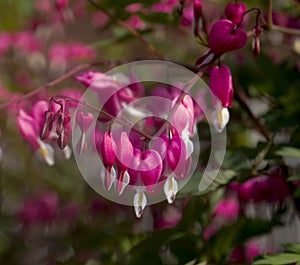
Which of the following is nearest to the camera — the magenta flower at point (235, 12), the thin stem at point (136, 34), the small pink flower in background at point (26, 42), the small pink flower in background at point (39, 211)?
the magenta flower at point (235, 12)

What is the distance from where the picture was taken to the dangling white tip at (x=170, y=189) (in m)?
0.88

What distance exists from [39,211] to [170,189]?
1.10 metres

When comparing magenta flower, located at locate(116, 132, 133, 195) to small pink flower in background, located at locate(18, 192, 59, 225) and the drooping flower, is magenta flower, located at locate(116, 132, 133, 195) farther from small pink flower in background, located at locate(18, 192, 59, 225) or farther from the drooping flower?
small pink flower in background, located at locate(18, 192, 59, 225)

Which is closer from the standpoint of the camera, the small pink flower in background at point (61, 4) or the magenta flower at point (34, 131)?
the magenta flower at point (34, 131)

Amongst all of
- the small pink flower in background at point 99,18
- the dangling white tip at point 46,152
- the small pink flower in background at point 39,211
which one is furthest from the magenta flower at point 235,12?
the small pink flower in background at point 99,18

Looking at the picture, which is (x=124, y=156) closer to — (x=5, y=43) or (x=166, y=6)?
(x=166, y=6)

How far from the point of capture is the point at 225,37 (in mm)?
943

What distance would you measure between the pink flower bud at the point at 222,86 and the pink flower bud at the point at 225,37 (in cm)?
4

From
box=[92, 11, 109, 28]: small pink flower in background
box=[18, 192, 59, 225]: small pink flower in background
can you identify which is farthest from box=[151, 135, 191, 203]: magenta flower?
box=[92, 11, 109, 28]: small pink flower in background

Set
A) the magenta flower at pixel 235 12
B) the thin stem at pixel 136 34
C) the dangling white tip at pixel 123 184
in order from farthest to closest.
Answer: the thin stem at pixel 136 34
the magenta flower at pixel 235 12
the dangling white tip at pixel 123 184

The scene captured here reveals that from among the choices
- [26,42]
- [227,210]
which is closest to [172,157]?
[227,210]

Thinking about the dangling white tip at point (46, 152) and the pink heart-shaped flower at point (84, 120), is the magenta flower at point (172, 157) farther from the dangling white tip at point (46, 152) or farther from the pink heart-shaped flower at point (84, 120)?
the dangling white tip at point (46, 152)

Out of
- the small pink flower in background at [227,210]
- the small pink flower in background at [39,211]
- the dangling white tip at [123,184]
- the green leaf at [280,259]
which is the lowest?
the small pink flower in background at [39,211]

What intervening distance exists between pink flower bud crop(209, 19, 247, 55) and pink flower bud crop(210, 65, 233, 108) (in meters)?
0.04
